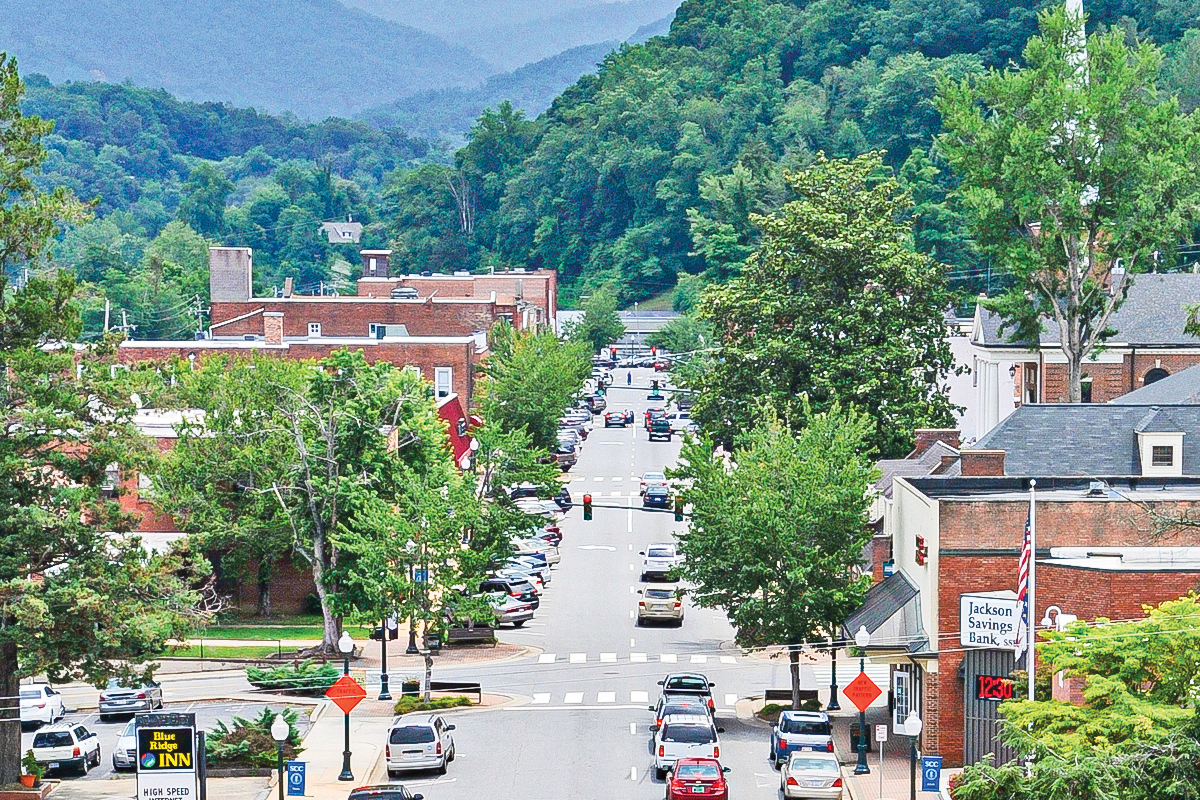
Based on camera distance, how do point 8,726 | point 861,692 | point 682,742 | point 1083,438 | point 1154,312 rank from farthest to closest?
point 1154,312, point 1083,438, point 682,742, point 8,726, point 861,692

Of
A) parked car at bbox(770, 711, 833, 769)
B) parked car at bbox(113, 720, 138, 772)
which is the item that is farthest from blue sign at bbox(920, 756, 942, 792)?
parked car at bbox(113, 720, 138, 772)

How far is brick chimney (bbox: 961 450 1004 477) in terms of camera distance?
171 ft

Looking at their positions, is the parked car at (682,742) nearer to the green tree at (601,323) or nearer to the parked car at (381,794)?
the parked car at (381,794)

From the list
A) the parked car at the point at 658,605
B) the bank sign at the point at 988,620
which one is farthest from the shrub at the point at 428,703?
the bank sign at the point at 988,620

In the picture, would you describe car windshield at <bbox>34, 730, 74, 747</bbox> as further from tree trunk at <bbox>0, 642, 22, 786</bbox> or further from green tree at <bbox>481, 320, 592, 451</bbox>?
green tree at <bbox>481, 320, 592, 451</bbox>

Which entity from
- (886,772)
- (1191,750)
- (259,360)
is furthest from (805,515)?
(259,360)

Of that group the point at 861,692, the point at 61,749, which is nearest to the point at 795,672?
the point at 861,692

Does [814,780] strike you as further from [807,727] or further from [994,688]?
[994,688]

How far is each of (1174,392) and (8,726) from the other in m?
44.8

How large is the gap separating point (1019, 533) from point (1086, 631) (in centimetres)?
912

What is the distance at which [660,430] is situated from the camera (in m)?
128

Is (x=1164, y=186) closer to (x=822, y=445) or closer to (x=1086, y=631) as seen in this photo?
(x=822, y=445)

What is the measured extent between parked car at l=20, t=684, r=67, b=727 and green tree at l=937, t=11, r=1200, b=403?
43261mm

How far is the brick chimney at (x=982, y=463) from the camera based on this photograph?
2056 inches
